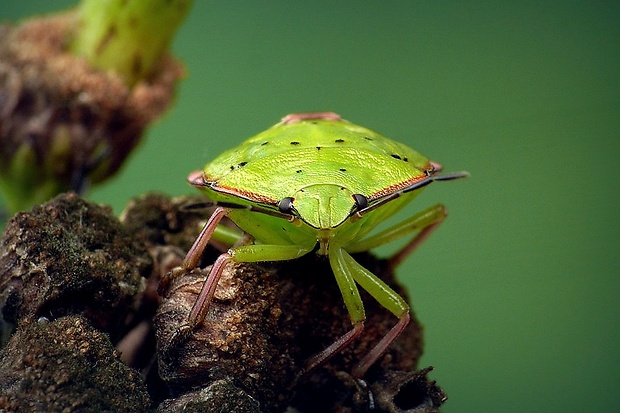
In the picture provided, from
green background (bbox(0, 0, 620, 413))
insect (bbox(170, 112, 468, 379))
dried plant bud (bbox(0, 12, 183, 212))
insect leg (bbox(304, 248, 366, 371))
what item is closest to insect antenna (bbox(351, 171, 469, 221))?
insect (bbox(170, 112, 468, 379))

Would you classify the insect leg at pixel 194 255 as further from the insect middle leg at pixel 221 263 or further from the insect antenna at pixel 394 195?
the insect antenna at pixel 394 195

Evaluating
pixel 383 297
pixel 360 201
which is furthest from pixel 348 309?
pixel 360 201

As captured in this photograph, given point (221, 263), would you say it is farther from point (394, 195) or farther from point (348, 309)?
point (394, 195)

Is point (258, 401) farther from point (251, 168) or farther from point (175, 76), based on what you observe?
point (175, 76)

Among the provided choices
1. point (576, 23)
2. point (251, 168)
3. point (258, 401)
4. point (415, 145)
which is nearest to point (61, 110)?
point (251, 168)

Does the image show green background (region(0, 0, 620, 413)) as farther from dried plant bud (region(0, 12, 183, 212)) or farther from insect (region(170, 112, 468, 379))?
insect (region(170, 112, 468, 379))

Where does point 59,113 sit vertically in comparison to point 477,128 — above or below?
below
